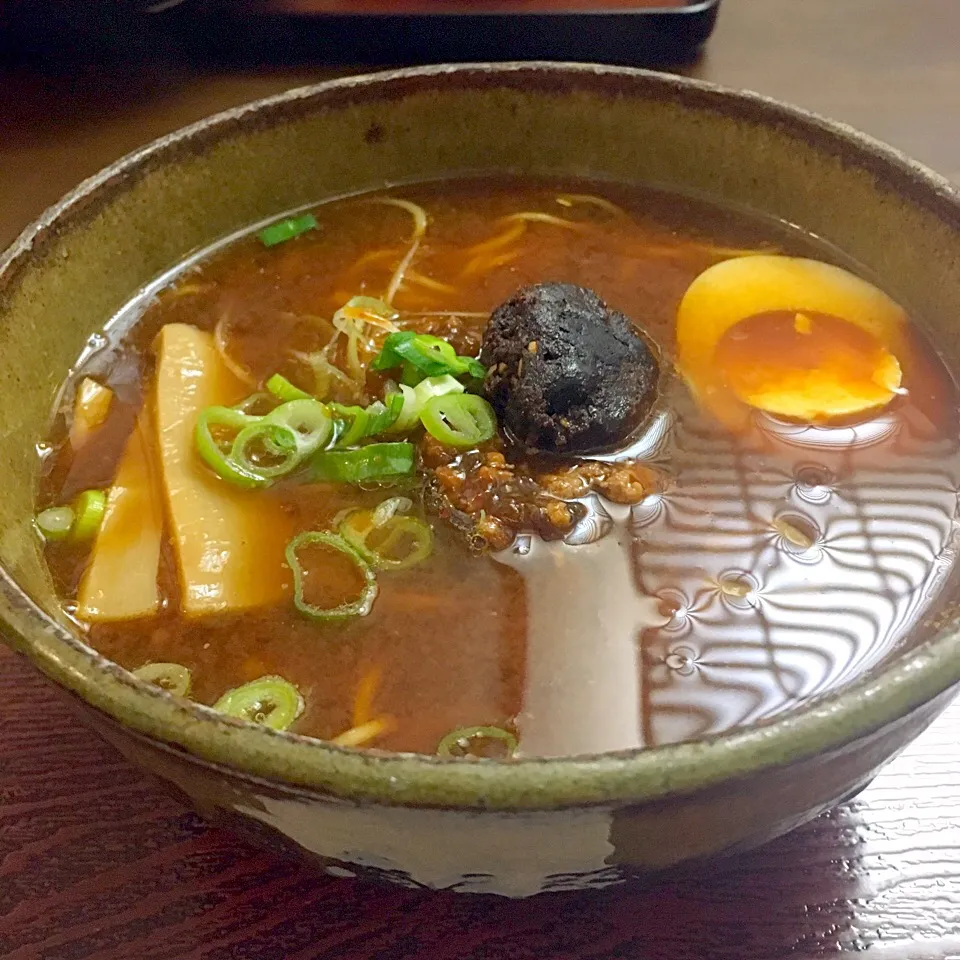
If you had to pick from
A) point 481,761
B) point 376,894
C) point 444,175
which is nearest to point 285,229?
point 444,175

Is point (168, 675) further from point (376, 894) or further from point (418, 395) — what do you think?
point (418, 395)

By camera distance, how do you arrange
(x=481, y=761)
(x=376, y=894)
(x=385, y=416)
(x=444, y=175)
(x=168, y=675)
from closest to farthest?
1. (x=481, y=761)
2. (x=376, y=894)
3. (x=168, y=675)
4. (x=385, y=416)
5. (x=444, y=175)

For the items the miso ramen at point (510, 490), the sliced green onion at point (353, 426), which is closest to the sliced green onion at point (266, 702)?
the miso ramen at point (510, 490)

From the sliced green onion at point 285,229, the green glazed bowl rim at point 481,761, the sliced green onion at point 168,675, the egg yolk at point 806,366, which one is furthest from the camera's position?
the sliced green onion at point 285,229

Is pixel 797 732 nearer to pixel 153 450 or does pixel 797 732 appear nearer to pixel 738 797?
pixel 738 797

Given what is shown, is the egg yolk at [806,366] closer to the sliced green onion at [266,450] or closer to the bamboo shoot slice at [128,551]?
the sliced green onion at [266,450]
